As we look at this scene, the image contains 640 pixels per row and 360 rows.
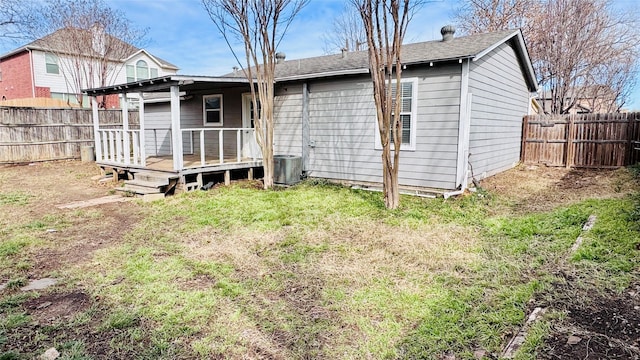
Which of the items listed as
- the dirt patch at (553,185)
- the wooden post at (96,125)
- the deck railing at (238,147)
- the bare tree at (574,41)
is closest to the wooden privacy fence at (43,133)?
the wooden post at (96,125)

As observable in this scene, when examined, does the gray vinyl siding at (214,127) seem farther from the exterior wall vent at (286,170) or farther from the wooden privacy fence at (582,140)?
the wooden privacy fence at (582,140)

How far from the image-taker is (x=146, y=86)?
8906 mm

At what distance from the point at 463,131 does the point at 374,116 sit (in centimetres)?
200

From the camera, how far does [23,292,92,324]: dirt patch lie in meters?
3.19

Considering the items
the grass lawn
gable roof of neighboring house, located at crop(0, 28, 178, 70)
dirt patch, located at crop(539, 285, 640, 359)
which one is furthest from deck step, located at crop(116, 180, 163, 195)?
gable roof of neighboring house, located at crop(0, 28, 178, 70)

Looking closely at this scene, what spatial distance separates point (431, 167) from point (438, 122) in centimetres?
94

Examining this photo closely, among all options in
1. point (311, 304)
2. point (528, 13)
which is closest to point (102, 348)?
point (311, 304)

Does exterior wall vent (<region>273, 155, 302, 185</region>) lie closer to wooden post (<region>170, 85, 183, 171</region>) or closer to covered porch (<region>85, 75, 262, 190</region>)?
covered porch (<region>85, 75, 262, 190</region>)

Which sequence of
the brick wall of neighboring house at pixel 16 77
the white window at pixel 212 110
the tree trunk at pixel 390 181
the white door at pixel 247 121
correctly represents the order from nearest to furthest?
the tree trunk at pixel 390 181
the white door at pixel 247 121
the white window at pixel 212 110
the brick wall of neighboring house at pixel 16 77

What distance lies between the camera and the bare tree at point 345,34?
2494 cm

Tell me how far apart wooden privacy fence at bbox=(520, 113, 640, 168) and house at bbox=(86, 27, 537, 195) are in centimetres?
51

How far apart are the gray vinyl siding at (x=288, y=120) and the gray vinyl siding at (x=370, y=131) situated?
42cm

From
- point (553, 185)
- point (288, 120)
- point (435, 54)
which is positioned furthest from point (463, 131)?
point (288, 120)

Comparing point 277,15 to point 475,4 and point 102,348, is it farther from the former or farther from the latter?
point 475,4
